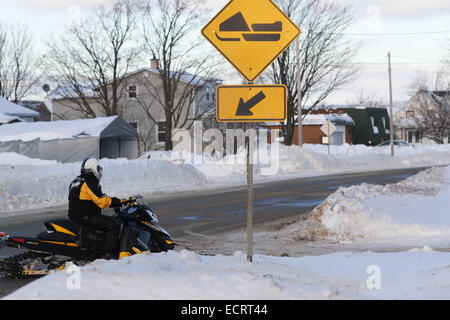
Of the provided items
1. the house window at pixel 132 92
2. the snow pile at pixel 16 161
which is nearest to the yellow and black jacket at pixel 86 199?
the snow pile at pixel 16 161

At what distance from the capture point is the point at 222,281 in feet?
16.9

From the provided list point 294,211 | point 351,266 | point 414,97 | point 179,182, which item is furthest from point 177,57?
point 414,97

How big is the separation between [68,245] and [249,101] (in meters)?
2.93

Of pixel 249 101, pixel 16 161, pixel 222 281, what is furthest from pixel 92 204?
pixel 16 161

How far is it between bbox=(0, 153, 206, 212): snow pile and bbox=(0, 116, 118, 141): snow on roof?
182 inches

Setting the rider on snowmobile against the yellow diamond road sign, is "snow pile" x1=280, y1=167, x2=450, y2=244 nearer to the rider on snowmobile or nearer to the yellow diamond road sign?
the rider on snowmobile

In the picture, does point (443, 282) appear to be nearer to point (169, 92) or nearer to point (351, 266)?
point (351, 266)

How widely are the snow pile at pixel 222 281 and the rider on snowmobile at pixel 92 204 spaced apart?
1.49 metres

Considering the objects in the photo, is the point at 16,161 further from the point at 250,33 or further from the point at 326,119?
the point at 326,119

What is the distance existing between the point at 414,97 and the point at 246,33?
73090 mm

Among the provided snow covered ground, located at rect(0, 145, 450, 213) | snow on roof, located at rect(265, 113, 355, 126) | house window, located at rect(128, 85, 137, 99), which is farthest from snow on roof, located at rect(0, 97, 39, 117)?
snow on roof, located at rect(265, 113, 355, 126)

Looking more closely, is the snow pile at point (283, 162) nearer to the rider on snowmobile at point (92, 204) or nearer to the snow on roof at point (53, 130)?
the snow on roof at point (53, 130)

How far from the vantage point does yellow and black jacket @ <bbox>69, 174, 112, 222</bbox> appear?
25.4 feet

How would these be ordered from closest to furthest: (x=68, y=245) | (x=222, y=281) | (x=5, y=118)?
(x=222, y=281)
(x=68, y=245)
(x=5, y=118)
